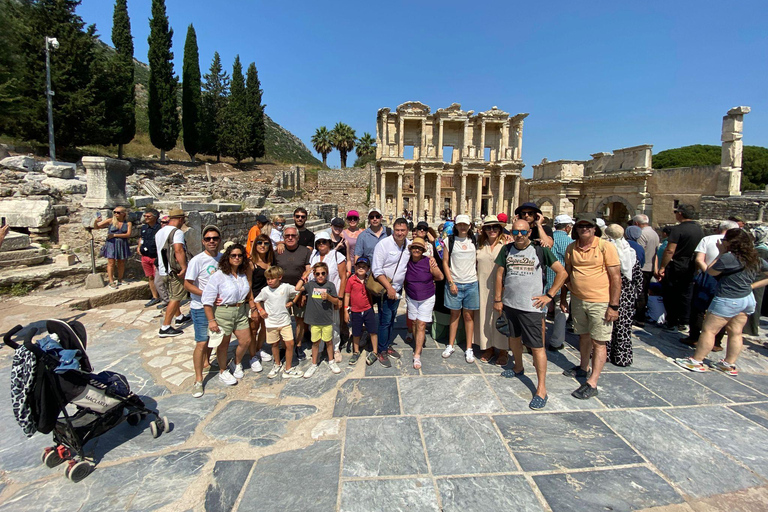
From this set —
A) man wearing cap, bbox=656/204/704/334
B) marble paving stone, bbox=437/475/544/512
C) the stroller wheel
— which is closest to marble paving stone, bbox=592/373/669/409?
marble paving stone, bbox=437/475/544/512

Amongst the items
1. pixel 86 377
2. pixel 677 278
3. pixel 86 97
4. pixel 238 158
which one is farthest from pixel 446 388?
pixel 238 158

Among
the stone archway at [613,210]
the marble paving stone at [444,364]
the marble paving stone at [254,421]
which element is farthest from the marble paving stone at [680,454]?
the stone archway at [613,210]

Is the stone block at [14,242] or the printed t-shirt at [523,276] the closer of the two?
the printed t-shirt at [523,276]

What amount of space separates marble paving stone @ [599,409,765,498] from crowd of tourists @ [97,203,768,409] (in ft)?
1.53

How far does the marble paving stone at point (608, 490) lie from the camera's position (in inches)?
85.0

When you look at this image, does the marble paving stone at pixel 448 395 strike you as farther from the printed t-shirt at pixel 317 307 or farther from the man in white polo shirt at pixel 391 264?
the printed t-shirt at pixel 317 307

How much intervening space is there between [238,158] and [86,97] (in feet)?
45.5

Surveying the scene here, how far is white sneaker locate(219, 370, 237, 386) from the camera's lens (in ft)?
11.6

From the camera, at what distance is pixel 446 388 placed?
11.5ft

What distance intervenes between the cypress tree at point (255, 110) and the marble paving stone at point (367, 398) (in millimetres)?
34747

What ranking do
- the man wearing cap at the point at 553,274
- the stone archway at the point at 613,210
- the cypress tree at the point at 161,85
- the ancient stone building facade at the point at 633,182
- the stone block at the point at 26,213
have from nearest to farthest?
the man wearing cap at the point at 553,274, the stone block at the point at 26,213, the ancient stone building facade at the point at 633,182, the stone archway at the point at 613,210, the cypress tree at the point at 161,85

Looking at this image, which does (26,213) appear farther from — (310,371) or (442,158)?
(442,158)

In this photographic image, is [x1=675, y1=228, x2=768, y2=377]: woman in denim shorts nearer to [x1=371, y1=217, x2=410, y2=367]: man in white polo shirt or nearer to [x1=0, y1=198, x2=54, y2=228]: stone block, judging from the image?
[x1=371, y1=217, x2=410, y2=367]: man in white polo shirt

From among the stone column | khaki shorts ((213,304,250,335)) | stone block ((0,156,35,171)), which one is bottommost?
khaki shorts ((213,304,250,335))
